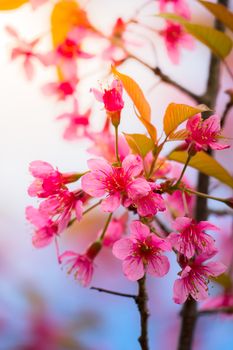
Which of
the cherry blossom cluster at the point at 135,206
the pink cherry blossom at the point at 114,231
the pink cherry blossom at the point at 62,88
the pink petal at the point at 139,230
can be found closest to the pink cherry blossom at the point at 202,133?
the cherry blossom cluster at the point at 135,206

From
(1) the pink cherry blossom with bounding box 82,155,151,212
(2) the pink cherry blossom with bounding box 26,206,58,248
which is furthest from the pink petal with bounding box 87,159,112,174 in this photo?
(2) the pink cherry blossom with bounding box 26,206,58,248

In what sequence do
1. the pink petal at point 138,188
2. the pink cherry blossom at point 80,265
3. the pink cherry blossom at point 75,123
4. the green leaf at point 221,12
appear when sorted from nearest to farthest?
the pink petal at point 138,188 → the pink cherry blossom at point 80,265 → the green leaf at point 221,12 → the pink cherry blossom at point 75,123

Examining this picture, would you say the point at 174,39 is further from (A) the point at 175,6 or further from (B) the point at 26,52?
(B) the point at 26,52

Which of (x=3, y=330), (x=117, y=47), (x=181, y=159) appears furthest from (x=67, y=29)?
(x=3, y=330)

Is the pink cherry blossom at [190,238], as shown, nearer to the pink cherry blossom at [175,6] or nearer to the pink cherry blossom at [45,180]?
the pink cherry blossom at [45,180]

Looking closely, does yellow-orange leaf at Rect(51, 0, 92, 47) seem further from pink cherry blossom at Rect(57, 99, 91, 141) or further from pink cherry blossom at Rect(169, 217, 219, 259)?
pink cherry blossom at Rect(169, 217, 219, 259)

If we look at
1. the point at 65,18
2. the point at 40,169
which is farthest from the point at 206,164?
the point at 65,18

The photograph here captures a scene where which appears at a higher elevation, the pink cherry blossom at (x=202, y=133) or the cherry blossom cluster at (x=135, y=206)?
the pink cherry blossom at (x=202, y=133)

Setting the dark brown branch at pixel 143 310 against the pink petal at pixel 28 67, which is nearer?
the dark brown branch at pixel 143 310
